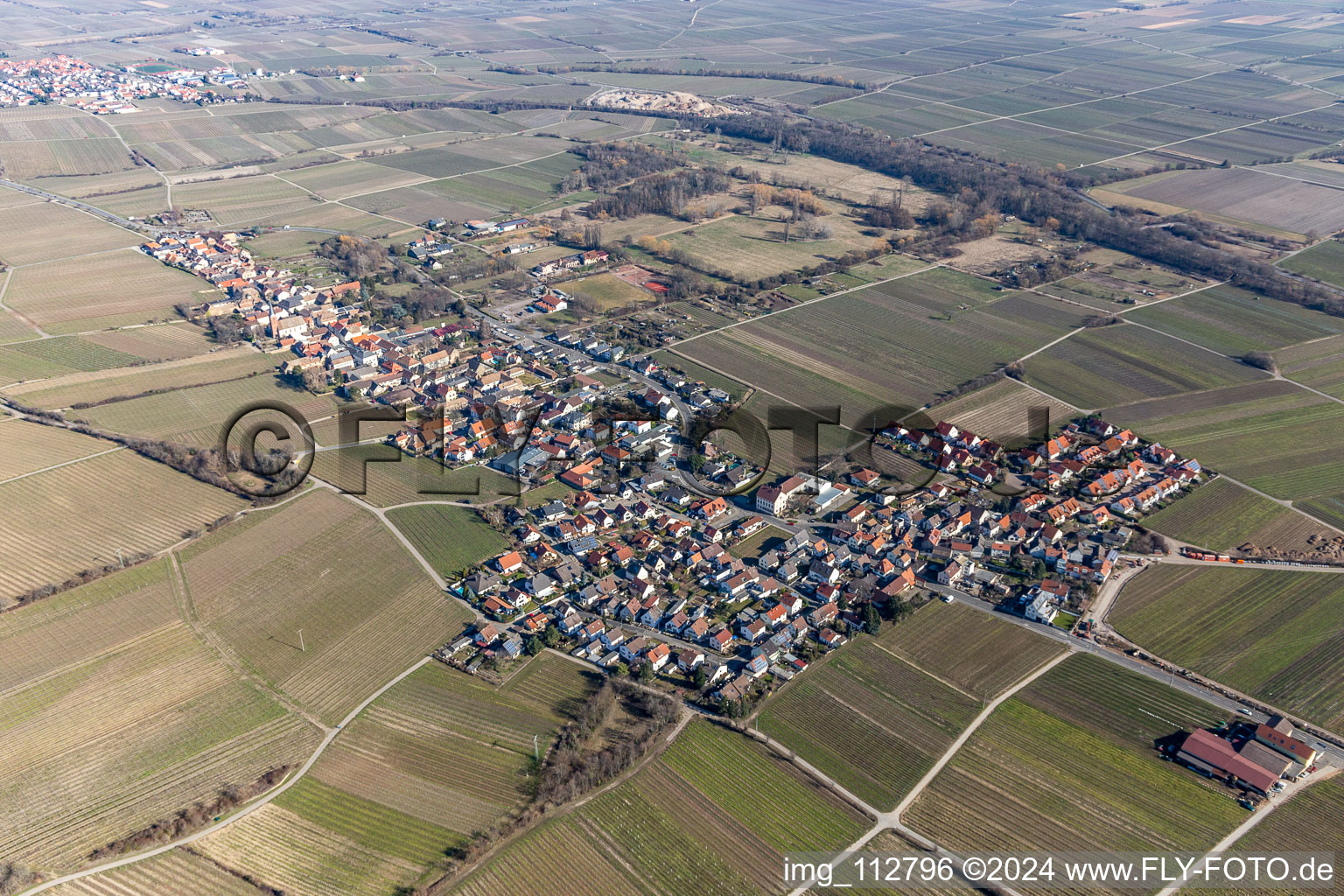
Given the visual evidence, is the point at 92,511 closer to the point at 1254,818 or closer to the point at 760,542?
the point at 760,542

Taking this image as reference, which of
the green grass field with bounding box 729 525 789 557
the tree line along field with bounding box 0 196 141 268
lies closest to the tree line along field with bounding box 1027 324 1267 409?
the green grass field with bounding box 729 525 789 557

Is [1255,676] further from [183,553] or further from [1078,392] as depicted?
[183,553]

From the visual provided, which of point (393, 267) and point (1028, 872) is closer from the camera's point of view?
point (1028, 872)

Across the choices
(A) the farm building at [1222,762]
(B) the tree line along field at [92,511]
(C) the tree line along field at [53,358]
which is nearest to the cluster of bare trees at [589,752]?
(A) the farm building at [1222,762]

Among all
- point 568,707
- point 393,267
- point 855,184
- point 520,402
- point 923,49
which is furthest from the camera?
point 923,49

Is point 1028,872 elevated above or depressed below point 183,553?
below

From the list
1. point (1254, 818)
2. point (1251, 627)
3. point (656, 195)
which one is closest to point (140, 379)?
point (656, 195)

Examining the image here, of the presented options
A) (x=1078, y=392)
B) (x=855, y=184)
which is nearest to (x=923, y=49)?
(x=855, y=184)
